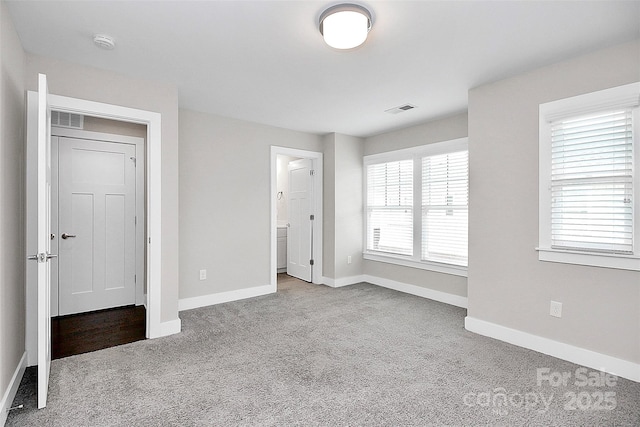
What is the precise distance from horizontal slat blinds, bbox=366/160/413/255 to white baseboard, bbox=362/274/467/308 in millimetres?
462

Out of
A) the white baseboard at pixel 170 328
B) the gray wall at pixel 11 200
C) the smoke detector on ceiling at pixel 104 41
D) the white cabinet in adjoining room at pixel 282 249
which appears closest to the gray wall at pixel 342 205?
the white cabinet in adjoining room at pixel 282 249

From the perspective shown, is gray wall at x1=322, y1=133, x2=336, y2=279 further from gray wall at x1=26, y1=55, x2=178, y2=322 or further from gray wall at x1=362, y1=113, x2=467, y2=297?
gray wall at x1=26, y1=55, x2=178, y2=322

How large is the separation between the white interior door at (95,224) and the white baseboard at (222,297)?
2.72ft

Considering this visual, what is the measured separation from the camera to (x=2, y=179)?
196 centimetres

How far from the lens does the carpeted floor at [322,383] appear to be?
1.97 m

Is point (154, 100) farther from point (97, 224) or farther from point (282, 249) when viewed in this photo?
point (282, 249)

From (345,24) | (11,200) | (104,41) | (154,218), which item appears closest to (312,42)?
(345,24)

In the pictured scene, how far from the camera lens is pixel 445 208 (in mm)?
4395

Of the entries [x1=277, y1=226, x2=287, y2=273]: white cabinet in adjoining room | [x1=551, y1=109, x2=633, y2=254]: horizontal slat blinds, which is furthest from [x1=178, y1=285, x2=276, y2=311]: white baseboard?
[x1=551, y1=109, x2=633, y2=254]: horizontal slat blinds

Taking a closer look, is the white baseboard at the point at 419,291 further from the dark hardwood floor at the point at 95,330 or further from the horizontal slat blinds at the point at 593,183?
the dark hardwood floor at the point at 95,330

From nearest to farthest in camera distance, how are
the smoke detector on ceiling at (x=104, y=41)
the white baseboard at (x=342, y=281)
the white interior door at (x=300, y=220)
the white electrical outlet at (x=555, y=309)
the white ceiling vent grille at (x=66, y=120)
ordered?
the smoke detector on ceiling at (x=104, y=41) → the white electrical outlet at (x=555, y=309) → the white ceiling vent grille at (x=66, y=120) → the white baseboard at (x=342, y=281) → the white interior door at (x=300, y=220)

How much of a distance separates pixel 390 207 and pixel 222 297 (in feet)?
8.98

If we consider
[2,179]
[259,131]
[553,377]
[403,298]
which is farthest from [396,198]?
[2,179]

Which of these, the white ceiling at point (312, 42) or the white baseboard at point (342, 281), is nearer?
the white ceiling at point (312, 42)
